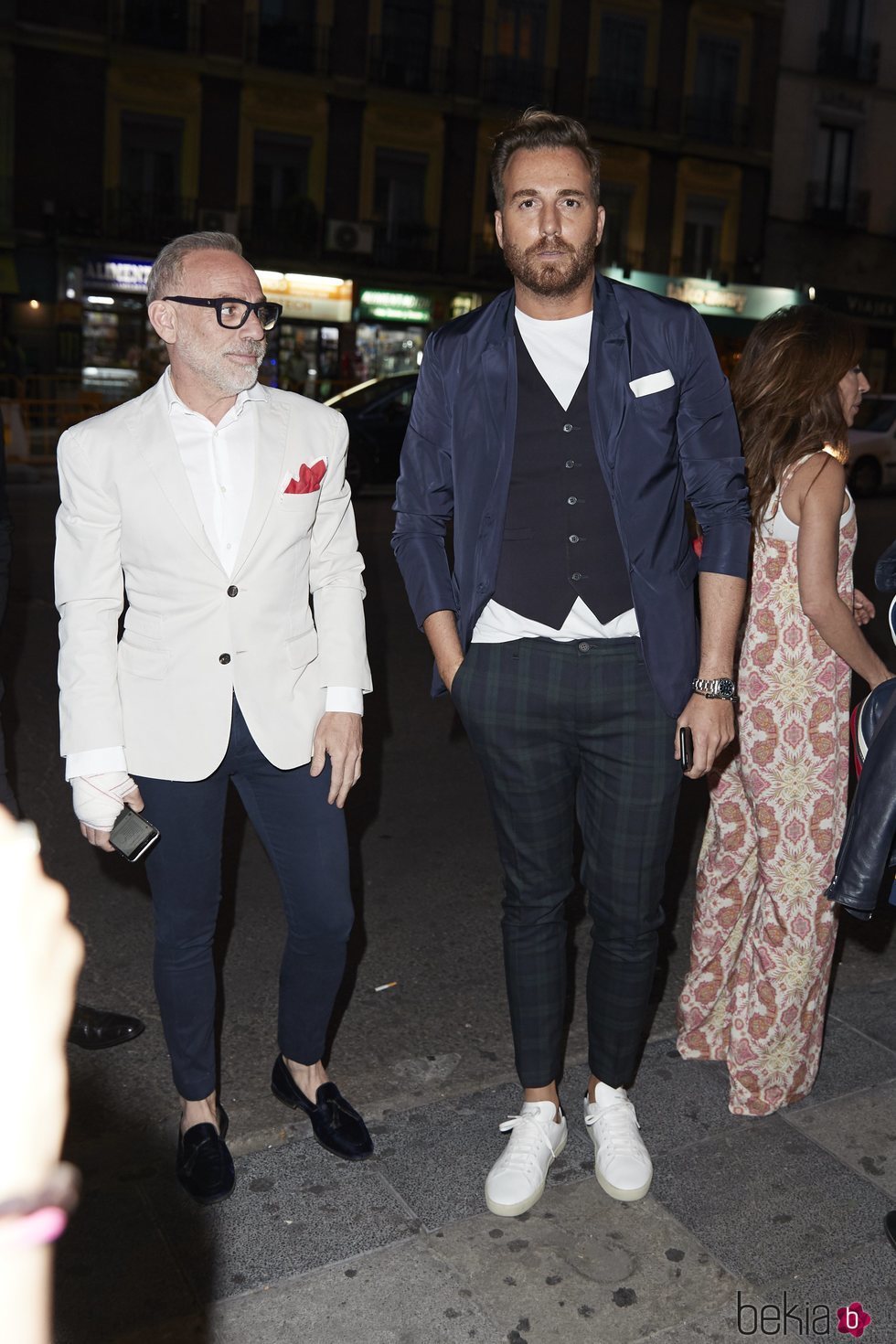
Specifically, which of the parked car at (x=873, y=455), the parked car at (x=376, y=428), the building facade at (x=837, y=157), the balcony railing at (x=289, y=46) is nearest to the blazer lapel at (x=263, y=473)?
the parked car at (x=376, y=428)

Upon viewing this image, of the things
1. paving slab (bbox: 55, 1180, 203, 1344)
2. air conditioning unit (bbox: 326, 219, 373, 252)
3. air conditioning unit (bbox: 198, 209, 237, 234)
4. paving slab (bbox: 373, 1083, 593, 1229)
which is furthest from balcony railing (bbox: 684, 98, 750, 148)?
paving slab (bbox: 55, 1180, 203, 1344)

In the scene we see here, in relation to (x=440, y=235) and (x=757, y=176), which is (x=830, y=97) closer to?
(x=757, y=176)

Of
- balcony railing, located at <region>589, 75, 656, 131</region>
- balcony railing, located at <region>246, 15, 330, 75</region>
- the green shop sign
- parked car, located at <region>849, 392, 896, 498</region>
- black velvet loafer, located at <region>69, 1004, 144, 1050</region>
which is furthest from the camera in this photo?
balcony railing, located at <region>589, 75, 656, 131</region>

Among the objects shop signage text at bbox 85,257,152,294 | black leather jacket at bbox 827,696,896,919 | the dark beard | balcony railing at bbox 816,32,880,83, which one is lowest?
black leather jacket at bbox 827,696,896,919

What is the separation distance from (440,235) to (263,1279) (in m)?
26.6

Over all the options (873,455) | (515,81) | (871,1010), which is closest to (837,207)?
(515,81)

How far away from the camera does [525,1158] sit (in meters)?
2.87

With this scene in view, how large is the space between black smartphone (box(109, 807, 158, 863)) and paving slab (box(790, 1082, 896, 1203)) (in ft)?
5.80

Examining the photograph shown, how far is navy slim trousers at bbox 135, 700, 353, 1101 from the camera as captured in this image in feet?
9.11

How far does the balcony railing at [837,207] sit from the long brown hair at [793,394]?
30.4 m

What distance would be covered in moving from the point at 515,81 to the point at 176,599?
90.5 feet

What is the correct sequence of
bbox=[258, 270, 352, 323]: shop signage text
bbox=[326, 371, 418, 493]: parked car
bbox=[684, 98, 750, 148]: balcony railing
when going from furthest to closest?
bbox=[684, 98, 750, 148]: balcony railing → bbox=[258, 270, 352, 323]: shop signage text → bbox=[326, 371, 418, 493]: parked car

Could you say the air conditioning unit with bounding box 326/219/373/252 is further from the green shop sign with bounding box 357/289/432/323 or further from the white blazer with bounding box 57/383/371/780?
the white blazer with bounding box 57/383/371/780

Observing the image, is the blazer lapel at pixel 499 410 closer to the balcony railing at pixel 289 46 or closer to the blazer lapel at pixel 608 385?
the blazer lapel at pixel 608 385
